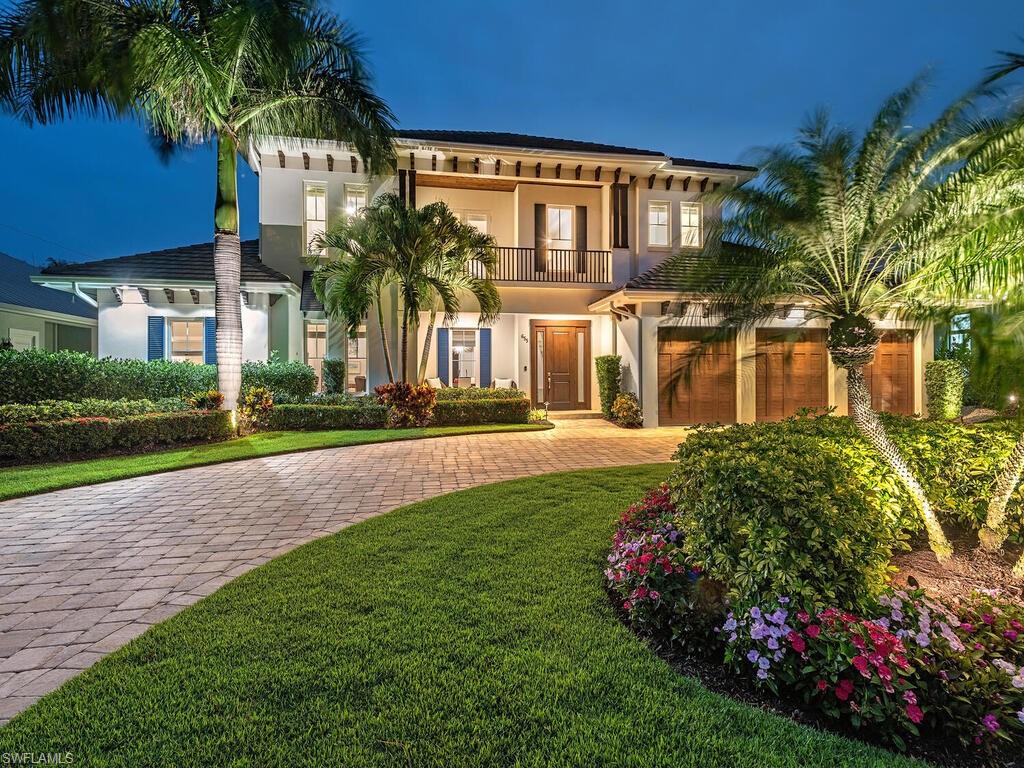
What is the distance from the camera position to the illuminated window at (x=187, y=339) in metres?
13.1

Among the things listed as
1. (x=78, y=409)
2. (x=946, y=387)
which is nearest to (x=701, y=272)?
(x=78, y=409)

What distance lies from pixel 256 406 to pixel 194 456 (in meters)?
2.76

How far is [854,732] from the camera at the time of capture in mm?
2186

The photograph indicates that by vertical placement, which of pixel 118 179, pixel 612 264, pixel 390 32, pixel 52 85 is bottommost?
pixel 612 264

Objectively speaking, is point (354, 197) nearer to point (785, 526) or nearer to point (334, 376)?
point (334, 376)

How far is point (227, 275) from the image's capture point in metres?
10.1

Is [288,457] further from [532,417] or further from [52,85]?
[52,85]

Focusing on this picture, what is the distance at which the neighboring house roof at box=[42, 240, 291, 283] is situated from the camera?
39.9ft

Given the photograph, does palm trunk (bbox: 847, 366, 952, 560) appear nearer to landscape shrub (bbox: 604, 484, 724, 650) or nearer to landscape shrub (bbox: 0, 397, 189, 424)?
landscape shrub (bbox: 604, 484, 724, 650)

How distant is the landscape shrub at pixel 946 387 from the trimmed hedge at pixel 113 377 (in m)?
16.5

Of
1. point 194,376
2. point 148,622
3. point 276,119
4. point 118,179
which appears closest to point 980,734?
point 148,622

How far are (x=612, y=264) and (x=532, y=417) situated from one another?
211 inches

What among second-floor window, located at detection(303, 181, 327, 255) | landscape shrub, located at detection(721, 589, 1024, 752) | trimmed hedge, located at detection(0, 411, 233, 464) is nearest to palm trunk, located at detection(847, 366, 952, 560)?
landscape shrub, located at detection(721, 589, 1024, 752)

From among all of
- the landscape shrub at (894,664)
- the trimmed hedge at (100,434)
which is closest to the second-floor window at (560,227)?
the trimmed hedge at (100,434)
